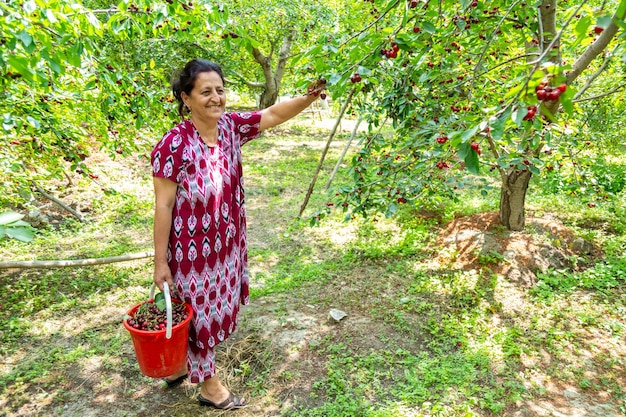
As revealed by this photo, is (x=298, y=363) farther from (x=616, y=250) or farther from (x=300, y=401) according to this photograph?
(x=616, y=250)

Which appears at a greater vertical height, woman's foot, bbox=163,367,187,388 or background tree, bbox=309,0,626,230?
background tree, bbox=309,0,626,230

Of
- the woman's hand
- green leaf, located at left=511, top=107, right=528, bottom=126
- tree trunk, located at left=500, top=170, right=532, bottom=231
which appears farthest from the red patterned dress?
tree trunk, located at left=500, top=170, right=532, bottom=231

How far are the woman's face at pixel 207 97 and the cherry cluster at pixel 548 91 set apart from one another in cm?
134

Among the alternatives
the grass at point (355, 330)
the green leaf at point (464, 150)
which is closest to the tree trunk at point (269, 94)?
the grass at point (355, 330)

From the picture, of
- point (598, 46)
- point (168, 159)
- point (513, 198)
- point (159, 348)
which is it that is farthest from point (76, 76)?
point (513, 198)

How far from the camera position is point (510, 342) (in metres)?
2.85

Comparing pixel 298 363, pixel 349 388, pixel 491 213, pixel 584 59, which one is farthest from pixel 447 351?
pixel 491 213

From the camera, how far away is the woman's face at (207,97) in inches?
74.8

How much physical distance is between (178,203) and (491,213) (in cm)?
372

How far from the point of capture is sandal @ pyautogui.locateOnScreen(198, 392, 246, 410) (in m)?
2.24

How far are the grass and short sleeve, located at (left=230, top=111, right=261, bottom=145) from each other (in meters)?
1.48

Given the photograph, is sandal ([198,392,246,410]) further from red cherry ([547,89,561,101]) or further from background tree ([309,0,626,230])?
red cherry ([547,89,561,101])

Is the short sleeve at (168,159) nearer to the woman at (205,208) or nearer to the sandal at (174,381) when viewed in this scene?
the woman at (205,208)

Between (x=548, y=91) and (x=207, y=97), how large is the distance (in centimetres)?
141
